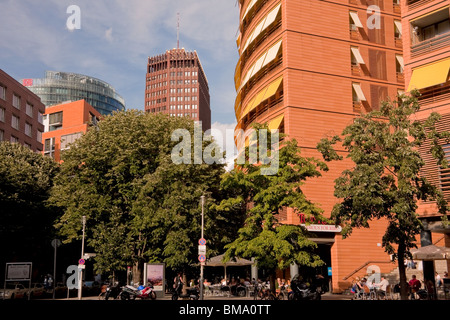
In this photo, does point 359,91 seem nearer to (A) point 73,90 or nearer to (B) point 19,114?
(B) point 19,114

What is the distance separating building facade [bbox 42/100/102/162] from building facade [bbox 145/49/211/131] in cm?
6488

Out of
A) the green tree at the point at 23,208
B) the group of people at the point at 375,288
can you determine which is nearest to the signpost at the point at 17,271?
the green tree at the point at 23,208

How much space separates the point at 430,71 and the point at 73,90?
16836 cm

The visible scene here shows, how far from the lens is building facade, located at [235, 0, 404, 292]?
35156mm

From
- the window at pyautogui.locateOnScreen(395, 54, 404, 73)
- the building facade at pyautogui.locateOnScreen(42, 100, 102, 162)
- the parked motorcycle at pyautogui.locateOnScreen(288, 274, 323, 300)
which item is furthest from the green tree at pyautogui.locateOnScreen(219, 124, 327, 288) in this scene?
the building facade at pyautogui.locateOnScreen(42, 100, 102, 162)

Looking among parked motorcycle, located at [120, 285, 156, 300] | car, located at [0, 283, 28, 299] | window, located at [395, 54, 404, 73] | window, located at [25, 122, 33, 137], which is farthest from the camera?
window, located at [25, 122, 33, 137]

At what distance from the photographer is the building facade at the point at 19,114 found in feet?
225

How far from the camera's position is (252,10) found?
44062 millimetres

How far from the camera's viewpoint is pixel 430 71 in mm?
26812

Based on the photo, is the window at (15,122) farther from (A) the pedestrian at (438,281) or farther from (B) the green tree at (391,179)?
(A) the pedestrian at (438,281)

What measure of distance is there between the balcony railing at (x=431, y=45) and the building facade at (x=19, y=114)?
57.7 metres

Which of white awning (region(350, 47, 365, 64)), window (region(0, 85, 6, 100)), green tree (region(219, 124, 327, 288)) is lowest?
green tree (region(219, 124, 327, 288))

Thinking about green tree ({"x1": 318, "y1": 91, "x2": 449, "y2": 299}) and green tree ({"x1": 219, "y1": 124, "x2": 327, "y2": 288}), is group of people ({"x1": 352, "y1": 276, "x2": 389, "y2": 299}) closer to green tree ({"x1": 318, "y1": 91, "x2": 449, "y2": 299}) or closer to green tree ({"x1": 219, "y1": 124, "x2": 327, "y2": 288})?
green tree ({"x1": 219, "y1": 124, "x2": 327, "y2": 288})

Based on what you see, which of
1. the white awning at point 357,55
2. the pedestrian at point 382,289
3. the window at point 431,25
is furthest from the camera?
the white awning at point 357,55
